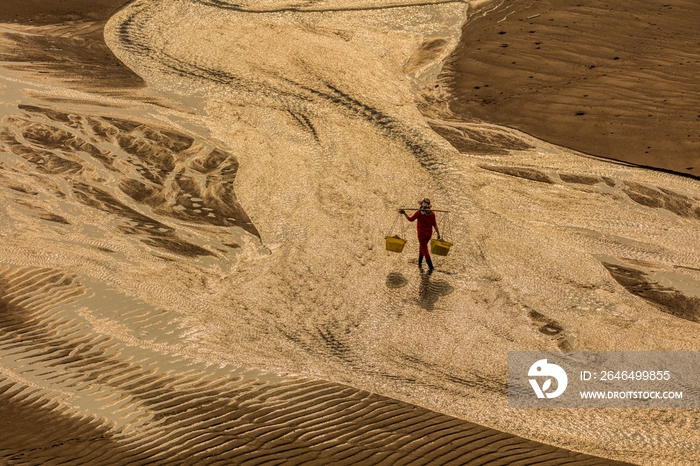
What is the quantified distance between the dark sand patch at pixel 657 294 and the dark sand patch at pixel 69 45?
11.7 meters

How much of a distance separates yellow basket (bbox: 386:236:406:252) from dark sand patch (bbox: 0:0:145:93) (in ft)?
29.6

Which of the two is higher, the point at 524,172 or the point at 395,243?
the point at 524,172

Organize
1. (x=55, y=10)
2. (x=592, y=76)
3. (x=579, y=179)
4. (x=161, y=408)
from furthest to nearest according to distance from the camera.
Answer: (x=55, y=10) → (x=592, y=76) → (x=579, y=179) → (x=161, y=408)

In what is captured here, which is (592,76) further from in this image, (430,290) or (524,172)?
(430,290)

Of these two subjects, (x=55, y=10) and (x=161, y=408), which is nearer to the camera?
(x=161, y=408)

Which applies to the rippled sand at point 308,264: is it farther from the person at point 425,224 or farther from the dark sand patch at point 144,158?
the person at point 425,224

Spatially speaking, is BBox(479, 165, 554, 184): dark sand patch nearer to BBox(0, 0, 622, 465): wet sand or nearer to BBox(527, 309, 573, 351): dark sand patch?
BBox(527, 309, 573, 351): dark sand patch

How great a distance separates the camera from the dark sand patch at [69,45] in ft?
61.3

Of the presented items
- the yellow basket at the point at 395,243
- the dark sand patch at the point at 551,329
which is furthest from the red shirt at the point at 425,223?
the dark sand patch at the point at 551,329

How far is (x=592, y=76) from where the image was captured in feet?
60.0

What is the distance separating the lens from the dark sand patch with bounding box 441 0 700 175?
16.2 m

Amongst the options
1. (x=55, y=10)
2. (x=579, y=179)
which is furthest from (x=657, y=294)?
(x=55, y=10)

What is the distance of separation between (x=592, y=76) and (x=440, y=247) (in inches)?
340

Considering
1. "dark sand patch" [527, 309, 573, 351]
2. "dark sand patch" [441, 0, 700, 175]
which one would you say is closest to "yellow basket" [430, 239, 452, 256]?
"dark sand patch" [527, 309, 573, 351]
